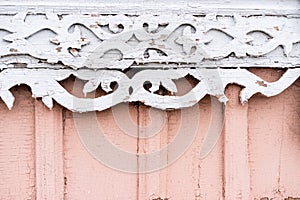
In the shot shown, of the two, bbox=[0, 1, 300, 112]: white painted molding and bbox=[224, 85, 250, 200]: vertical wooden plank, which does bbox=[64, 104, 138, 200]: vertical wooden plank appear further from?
bbox=[224, 85, 250, 200]: vertical wooden plank

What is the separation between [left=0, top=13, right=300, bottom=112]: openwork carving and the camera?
103cm

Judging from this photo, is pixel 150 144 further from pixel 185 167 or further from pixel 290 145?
pixel 290 145

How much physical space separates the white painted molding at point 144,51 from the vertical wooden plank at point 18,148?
0.05 meters

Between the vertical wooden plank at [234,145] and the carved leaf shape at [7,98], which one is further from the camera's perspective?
the vertical wooden plank at [234,145]

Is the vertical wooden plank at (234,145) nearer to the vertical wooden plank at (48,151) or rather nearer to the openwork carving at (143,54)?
the openwork carving at (143,54)

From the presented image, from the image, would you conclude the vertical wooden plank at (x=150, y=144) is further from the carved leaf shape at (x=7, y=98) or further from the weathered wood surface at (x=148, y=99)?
the carved leaf shape at (x=7, y=98)

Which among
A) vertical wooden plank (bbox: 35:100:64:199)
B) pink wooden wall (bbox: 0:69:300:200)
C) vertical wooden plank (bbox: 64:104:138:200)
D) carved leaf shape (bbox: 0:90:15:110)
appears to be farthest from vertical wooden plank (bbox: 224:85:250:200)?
carved leaf shape (bbox: 0:90:15:110)

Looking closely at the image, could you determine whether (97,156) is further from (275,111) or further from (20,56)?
(275,111)

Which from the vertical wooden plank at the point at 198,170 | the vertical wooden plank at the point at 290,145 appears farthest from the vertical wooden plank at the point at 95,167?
the vertical wooden plank at the point at 290,145

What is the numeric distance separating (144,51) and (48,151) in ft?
1.08

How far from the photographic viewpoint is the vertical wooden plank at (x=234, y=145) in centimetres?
113

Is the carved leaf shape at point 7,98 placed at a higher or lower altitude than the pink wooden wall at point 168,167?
higher

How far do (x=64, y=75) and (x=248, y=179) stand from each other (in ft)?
1.72

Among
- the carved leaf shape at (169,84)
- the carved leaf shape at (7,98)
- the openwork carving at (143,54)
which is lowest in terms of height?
the carved leaf shape at (7,98)
